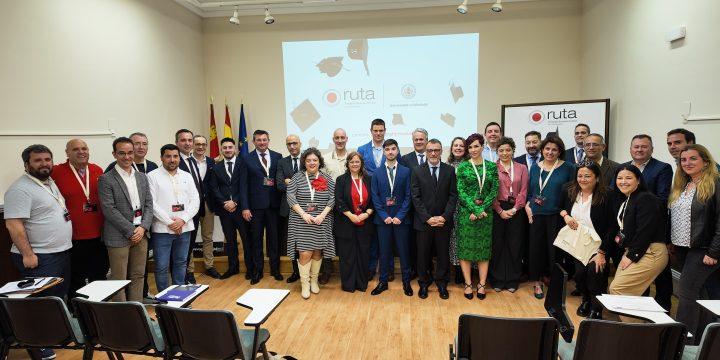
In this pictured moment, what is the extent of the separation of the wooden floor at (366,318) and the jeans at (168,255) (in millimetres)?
353

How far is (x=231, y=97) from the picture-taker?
7039 mm

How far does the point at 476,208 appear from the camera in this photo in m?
3.79

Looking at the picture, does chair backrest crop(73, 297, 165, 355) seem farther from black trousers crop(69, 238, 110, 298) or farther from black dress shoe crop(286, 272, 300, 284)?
black dress shoe crop(286, 272, 300, 284)

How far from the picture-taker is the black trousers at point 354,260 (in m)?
4.16

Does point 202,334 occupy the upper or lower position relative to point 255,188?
lower

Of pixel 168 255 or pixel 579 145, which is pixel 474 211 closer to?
pixel 579 145

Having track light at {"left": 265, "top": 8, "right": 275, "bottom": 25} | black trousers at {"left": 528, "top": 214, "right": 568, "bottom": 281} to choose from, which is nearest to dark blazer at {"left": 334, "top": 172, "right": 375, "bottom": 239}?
black trousers at {"left": 528, "top": 214, "right": 568, "bottom": 281}

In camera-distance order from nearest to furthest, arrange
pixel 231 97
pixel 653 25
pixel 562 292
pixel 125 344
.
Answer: pixel 125 344
pixel 562 292
pixel 653 25
pixel 231 97

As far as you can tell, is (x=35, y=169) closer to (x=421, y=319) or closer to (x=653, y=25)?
(x=421, y=319)

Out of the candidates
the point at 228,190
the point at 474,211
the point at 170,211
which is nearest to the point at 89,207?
the point at 170,211

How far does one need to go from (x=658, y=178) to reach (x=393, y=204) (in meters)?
2.40

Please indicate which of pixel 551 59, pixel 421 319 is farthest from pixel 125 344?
pixel 551 59

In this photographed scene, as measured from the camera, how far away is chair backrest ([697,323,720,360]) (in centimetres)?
175

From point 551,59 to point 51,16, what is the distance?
22.5ft
